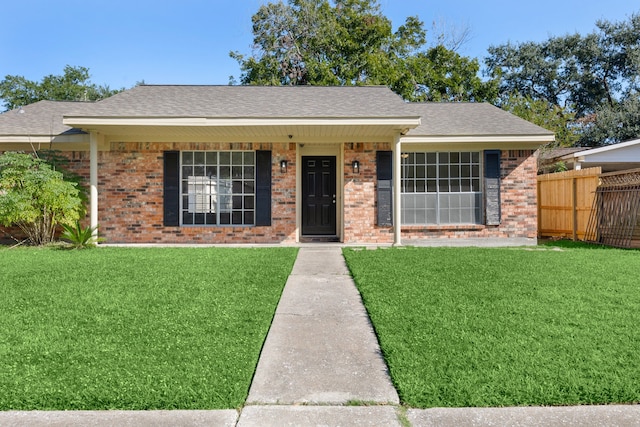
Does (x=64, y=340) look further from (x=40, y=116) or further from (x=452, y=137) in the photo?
(x=40, y=116)

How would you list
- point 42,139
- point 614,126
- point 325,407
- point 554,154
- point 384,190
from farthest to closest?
point 614,126 → point 554,154 → point 384,190 → point 42,139 → point 325,407

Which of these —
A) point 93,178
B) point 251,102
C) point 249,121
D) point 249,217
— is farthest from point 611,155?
point 93,178

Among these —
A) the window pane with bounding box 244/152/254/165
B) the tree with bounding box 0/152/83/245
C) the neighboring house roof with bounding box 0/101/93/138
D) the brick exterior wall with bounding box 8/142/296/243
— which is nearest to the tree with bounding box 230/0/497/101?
the neighboring house roof with bounding box 0/101/93/138

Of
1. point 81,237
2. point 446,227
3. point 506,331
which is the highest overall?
point 446,227

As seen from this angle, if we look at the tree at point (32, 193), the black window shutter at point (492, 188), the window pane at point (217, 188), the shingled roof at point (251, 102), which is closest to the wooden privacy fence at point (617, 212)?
the black window shutter at point (492, 188)

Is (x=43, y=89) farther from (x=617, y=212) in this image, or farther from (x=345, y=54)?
(x=617, y=212)

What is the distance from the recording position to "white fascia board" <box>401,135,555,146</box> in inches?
398

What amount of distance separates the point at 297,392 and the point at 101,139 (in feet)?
30.0

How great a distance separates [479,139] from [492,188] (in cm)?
121

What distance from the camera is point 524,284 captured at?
5.45 m

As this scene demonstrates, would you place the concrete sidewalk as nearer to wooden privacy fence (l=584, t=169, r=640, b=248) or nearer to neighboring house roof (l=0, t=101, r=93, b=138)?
neighboring house roof (l=0, t=101, r=93, b=138)

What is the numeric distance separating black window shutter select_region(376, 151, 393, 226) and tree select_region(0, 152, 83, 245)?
6430mm

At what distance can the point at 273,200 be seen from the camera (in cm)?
1049

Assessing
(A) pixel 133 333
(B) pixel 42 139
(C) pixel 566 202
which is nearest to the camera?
(A) pixel 133 333
